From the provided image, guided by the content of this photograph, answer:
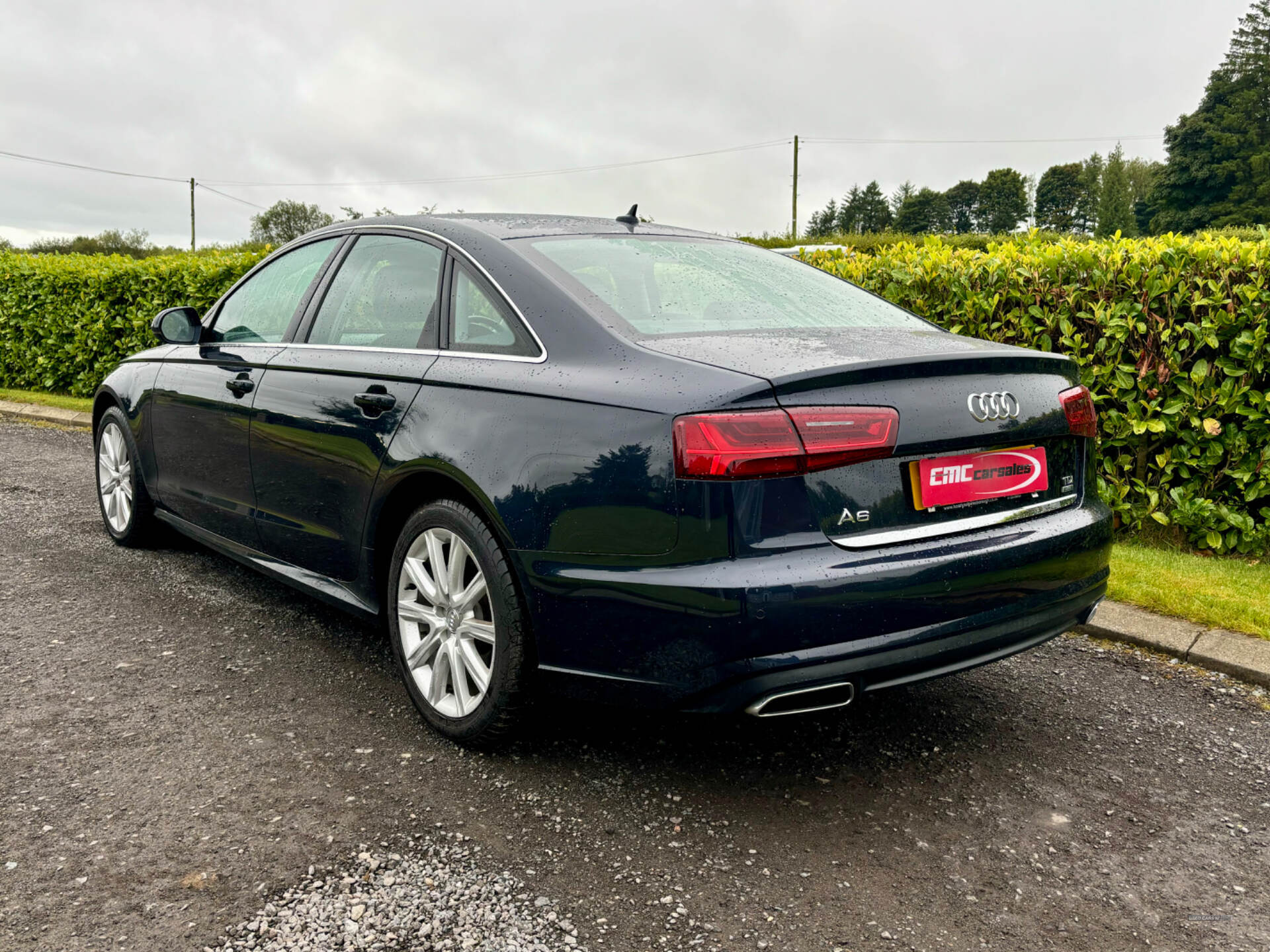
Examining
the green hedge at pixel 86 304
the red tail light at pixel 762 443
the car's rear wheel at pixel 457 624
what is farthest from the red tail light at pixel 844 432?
the green hedge at pixel 86 304

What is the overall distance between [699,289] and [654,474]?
41.1 inches

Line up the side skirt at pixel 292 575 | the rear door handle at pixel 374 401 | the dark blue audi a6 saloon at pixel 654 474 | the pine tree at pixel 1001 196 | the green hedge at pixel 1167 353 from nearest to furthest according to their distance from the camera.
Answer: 1. the dark blue audi a6 saloon at pixel 654 474
2. the rear door handle at pixel 374 401
3. the side skirt at pixel 292 575
4. the green hedge at pixel 1167 353
5. the pine tree at pixel 1001 196

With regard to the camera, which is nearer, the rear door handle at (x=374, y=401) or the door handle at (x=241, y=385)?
the rear door handle at (x=374, y=401)

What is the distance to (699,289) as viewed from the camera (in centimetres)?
342

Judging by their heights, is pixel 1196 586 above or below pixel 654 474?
below

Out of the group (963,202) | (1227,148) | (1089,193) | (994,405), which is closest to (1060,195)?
(1089,193)

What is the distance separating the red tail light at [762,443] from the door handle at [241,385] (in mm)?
2254

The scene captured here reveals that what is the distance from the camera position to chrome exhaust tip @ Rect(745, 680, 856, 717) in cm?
255

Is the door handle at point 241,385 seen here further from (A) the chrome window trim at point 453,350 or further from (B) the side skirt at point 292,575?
(B) the side skirt at point 292,575

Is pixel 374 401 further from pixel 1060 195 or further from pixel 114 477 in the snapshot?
pixel 1060 195

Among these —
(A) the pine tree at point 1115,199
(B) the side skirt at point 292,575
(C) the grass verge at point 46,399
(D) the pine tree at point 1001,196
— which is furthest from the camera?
(D) the pine tree at point 1001,196

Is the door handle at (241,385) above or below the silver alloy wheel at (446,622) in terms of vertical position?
above

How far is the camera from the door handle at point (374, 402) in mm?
3373

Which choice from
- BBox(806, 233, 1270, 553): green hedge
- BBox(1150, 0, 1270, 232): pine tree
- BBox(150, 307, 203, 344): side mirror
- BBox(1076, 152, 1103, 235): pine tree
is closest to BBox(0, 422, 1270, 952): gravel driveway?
BBox(150, 307, 203, 344): side mirror
